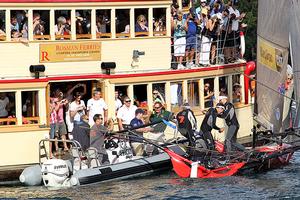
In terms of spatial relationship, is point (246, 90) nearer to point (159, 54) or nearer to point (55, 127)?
point (159, 54)

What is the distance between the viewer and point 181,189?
90.3 ft

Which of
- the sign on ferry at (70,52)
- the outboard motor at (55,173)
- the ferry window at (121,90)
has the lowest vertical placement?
the outboard motor at (55,173)

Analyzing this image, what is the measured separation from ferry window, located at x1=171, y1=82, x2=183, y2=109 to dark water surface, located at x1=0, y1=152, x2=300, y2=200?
108 inches

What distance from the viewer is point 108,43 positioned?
29922 mm

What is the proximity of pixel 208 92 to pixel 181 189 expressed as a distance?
5.60m

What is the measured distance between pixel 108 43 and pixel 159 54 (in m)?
1.67

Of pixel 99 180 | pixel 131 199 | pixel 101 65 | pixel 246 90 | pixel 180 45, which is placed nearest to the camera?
pixel 131 199

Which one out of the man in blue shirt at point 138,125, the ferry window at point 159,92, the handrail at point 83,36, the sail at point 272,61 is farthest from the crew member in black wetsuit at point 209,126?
the handrail at point 83,36

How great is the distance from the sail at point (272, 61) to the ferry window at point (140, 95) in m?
3.07

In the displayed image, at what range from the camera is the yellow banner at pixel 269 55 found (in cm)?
2838

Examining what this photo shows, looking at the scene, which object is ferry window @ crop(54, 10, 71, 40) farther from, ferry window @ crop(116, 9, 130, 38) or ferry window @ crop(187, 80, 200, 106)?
ferry window @ crop(187, 80, 200, 106)

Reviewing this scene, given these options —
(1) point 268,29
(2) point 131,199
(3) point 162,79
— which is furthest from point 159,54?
(2) point 131,199

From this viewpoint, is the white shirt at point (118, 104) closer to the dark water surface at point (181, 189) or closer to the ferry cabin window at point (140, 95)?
the ferry cabin window at point (140, 95)

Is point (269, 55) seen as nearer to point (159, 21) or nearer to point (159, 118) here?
point (159, 118)
